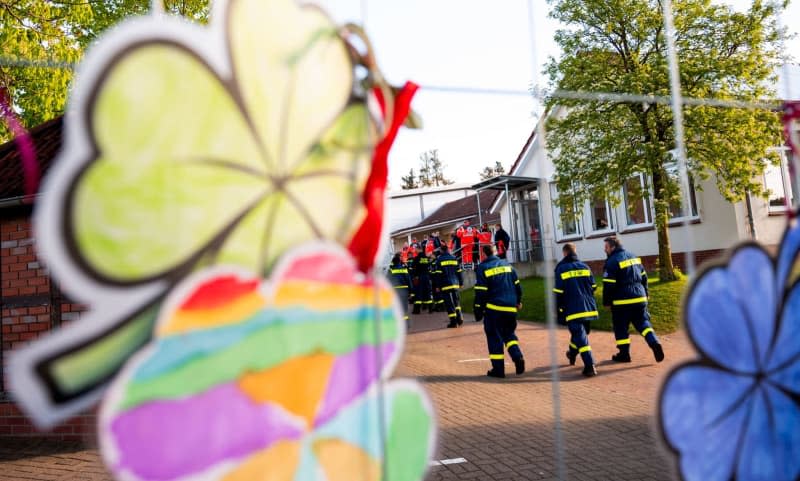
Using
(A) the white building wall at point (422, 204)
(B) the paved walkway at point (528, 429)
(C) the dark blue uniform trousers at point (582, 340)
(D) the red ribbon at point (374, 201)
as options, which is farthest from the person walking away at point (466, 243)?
(D) the red ribbon at point (374, 201)

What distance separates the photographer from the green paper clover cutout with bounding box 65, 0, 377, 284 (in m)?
1.46

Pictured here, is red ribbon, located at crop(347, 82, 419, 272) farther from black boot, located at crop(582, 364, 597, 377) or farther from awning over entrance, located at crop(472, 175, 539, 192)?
awning over entrance, located at crop(472, 175, 539, 192)

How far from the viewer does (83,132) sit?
4.68 ft

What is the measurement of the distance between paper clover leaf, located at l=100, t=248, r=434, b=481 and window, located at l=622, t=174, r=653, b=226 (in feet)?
44.4

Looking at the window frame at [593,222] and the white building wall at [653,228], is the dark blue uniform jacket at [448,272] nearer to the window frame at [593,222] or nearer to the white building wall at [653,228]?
the white building wall at [653,228]

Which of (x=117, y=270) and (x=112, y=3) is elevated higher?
(x=112, y=3)

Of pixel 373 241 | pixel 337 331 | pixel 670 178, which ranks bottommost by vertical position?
pixel 337 331

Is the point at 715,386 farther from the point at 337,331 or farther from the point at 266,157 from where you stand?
the point at 266,157

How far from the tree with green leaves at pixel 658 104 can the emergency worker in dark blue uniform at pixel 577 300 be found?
4.41 metres

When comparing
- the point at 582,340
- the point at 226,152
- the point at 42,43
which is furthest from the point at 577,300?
the point at 226,152

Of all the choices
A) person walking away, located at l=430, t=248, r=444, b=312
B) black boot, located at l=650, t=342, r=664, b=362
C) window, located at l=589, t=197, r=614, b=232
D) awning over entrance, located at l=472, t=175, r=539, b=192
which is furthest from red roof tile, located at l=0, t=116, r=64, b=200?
window, located at l=589, t=197, r=614, b=232

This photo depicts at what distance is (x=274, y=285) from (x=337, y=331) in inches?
9.8

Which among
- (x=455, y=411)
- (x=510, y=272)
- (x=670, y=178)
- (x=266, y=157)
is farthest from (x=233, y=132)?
(x=670, y=178)

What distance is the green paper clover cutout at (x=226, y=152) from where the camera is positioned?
1.46 m
